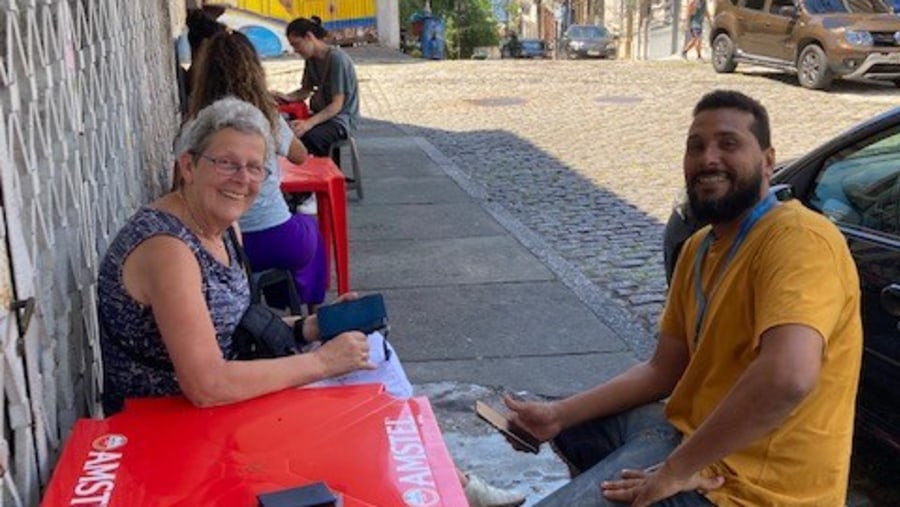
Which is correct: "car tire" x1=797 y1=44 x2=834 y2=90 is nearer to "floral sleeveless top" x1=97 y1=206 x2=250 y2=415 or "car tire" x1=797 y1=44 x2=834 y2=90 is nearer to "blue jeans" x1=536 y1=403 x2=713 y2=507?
"blue jeans" x1=536 y1=403 x2=713 y2=507

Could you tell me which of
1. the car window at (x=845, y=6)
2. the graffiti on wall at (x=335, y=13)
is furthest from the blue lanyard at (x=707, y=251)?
the graffiti on wall at (x=335, y=13)

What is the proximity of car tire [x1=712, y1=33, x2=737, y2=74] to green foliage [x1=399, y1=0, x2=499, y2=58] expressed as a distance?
22040mm

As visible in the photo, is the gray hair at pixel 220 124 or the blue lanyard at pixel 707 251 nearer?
the blue lanyard at pixel 707 251

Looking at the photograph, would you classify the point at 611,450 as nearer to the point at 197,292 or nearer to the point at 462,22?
the point at 197,292

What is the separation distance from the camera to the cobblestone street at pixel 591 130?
25.0 feet

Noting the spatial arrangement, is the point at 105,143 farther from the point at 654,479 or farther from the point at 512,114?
the point at 512,114

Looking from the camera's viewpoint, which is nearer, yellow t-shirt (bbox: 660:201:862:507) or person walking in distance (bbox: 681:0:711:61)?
yellow t-shirt (bbox: 660:201:862:507)

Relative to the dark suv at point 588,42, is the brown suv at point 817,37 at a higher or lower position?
higher

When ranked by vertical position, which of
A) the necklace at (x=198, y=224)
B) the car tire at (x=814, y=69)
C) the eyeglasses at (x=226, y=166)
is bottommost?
the car tire at (x=814, y=69)

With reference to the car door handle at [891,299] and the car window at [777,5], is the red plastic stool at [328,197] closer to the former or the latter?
the car door handle at [891,299]

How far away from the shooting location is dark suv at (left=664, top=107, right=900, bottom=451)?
3537 millimetres

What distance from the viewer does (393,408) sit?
245 cm

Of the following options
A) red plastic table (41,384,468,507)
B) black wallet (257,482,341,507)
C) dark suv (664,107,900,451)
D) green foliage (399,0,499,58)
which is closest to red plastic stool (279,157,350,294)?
dark suv (664,107,900,451)

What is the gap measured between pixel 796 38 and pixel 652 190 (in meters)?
8.73
